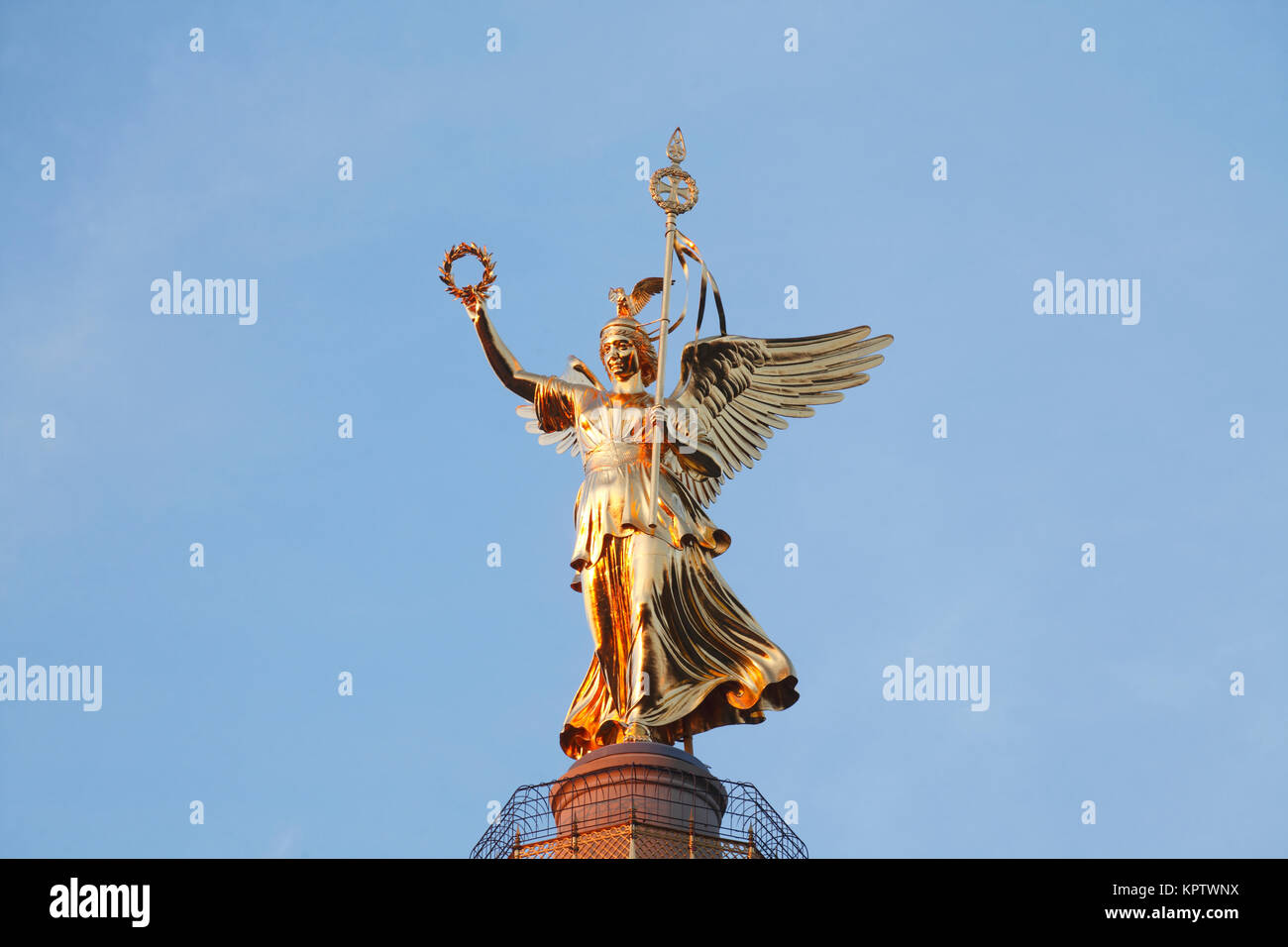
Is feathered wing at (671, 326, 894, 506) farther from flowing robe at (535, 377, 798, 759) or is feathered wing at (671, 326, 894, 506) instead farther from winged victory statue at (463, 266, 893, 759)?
flowing robe at (535, 377, 798, 759)

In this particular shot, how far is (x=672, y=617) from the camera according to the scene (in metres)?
37.5

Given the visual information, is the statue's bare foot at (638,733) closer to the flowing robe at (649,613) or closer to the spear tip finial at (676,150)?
the flowing robe at (649,613)

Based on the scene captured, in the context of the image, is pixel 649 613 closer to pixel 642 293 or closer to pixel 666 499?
pixel 666 499

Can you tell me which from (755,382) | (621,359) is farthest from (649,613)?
(755,382)

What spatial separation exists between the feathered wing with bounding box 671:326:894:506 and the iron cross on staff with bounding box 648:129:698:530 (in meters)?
0.87

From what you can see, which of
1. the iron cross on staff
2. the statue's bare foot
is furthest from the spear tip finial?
the statue's bare foot

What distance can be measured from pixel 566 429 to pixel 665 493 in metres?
→ 2.33

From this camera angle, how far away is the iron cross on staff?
38.4 meters

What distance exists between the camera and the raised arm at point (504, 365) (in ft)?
129

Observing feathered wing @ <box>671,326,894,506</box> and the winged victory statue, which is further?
feathered wing @ <box>671,326,894,506</box>

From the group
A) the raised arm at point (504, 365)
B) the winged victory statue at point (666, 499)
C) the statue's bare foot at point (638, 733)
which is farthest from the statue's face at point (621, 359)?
the statue's bare foot at point (638, 733)
